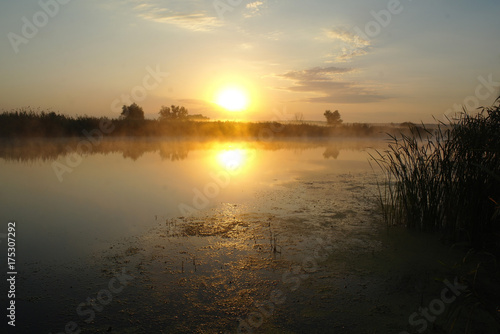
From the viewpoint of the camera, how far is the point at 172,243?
13.9ft

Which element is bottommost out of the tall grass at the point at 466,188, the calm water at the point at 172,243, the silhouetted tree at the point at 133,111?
the calm water at the point at 172,243

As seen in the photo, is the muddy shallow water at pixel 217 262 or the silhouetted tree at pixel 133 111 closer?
the muddy shallow water at pixel 217 262

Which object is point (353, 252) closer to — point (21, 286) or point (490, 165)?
point (490, 165)

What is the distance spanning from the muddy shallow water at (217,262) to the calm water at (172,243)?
0.6 inches

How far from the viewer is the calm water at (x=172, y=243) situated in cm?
268

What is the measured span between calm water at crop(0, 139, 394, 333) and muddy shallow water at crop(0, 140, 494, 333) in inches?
0.6

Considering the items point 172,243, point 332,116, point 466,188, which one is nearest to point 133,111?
point 332,116

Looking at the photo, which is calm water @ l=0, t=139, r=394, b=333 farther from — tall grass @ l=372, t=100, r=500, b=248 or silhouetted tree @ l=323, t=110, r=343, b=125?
silhouetted tree @ l=323, t=110, r=343, b=125

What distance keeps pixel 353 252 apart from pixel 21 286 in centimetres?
345

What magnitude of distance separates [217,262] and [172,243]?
0.86m

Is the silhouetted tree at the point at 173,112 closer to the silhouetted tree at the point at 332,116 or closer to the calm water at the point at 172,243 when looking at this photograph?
the silhouetted tree at the point at 332,116

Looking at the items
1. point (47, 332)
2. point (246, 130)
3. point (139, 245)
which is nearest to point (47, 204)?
point (139, 245)

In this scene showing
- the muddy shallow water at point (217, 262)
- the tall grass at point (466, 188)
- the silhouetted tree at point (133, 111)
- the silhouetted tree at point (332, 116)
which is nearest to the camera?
the muddy shallow water at point (217, 262)

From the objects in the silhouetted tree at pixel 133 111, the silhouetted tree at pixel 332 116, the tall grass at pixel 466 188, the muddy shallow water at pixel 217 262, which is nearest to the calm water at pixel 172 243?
the muddy shallow water at pixel 217 262
